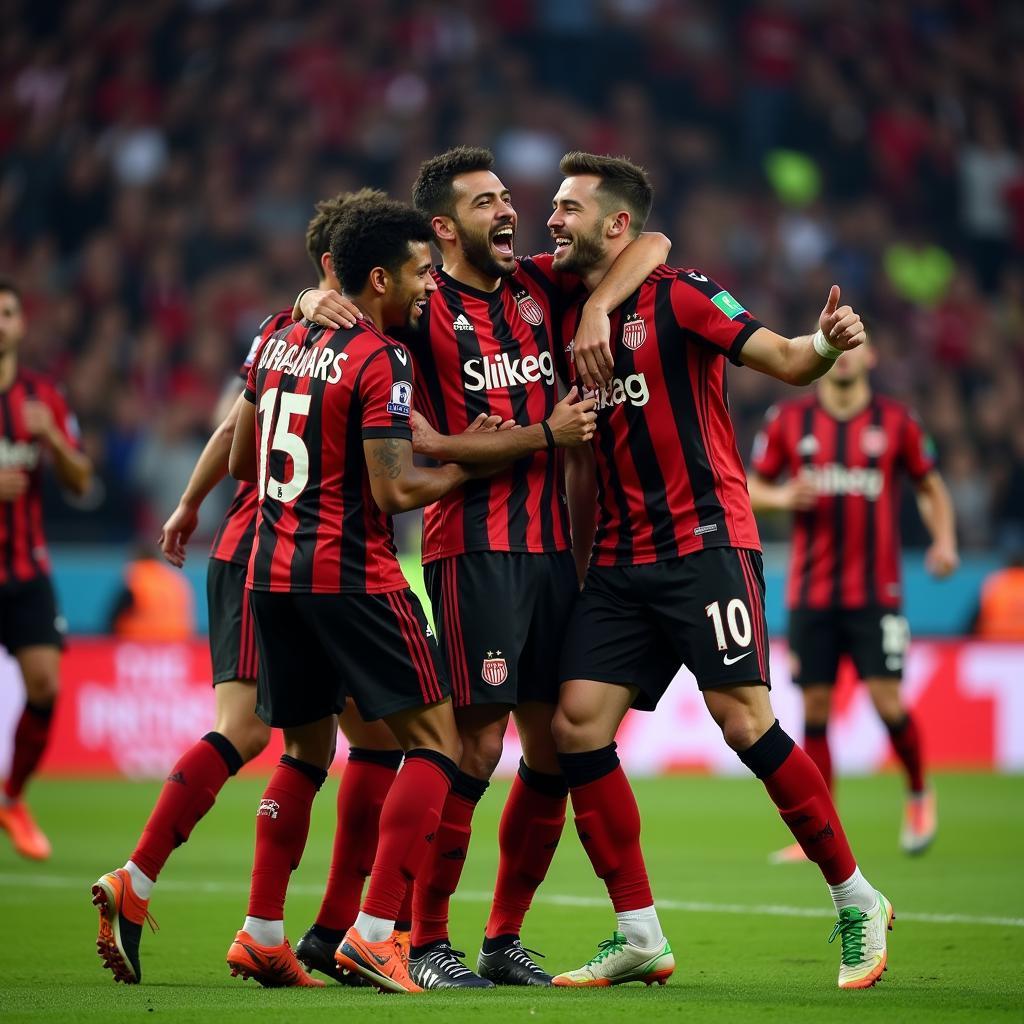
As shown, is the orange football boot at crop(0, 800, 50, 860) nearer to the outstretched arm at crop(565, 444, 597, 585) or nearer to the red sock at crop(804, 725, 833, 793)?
the red sock at crop(804, 725, 833, 793)

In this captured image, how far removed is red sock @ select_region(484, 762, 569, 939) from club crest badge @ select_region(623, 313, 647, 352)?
1352 mm

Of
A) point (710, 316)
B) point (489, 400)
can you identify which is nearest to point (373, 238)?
point (489, 400)

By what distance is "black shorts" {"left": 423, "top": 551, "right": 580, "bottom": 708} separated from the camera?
17.5 ft

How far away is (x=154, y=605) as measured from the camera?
14.1 metres

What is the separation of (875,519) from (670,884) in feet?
8.43

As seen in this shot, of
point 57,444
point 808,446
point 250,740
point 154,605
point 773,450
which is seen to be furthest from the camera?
→ point 154,605

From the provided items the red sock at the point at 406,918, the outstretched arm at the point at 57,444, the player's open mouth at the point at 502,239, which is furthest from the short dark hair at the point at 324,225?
the outstretched arm at the point at 57,444

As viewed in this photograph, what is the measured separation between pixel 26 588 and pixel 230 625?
341 cm

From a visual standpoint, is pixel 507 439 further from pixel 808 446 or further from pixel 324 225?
pixel 808 446

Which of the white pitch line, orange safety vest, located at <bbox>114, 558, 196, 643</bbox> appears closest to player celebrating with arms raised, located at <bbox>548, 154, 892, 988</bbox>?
the white pitch line

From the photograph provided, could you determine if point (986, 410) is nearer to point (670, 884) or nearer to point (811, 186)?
point (811, 186)

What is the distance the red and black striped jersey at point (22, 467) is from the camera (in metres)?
8.99

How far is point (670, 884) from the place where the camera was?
7.99 metres

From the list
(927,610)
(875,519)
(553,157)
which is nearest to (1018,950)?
(875,519)
